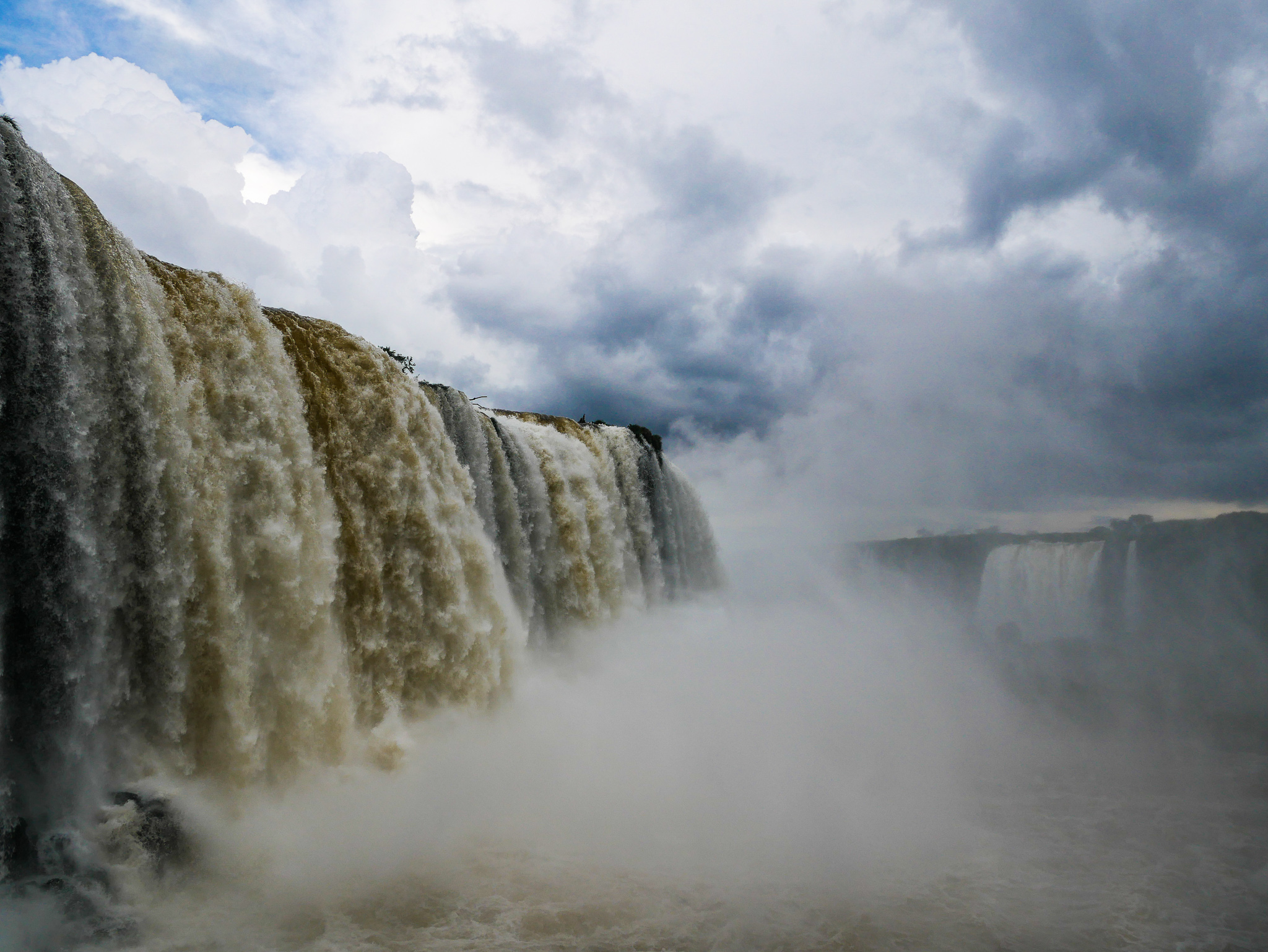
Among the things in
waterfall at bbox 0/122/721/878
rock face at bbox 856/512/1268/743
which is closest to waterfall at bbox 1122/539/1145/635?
rock face at bbox 856/512/1268/743

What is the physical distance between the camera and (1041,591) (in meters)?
25.5

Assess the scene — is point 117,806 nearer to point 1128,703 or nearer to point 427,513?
point 427,513

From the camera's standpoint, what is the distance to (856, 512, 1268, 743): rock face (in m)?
16.4

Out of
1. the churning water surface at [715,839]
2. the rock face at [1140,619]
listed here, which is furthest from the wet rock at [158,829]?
the rock face at [1140,619]

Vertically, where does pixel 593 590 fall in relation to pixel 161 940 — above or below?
above

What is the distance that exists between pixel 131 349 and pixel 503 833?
5704 millimetres

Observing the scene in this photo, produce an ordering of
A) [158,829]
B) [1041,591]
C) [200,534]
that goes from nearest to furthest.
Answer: [158,829], [200,534], [1041,591]

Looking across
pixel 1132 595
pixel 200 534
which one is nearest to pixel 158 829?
pixel 200 534

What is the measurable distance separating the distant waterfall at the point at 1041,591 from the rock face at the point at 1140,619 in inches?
1.4

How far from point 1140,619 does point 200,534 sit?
26.7m

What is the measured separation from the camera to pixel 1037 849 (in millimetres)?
7852

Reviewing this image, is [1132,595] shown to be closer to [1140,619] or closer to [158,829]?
[1140,619]

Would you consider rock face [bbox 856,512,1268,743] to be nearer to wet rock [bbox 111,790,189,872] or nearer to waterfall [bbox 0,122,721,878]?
waterfall [bbox 0,122,721,878]

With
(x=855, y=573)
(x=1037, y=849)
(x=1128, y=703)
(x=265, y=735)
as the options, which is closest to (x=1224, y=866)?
(x=1037, y=849)
